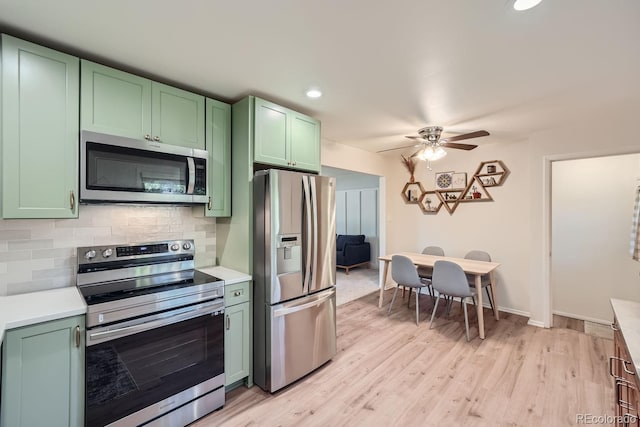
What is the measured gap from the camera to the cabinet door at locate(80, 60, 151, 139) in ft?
5.83

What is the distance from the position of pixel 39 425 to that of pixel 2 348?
1.51 feet

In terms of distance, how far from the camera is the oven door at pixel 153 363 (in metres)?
A: 1.56

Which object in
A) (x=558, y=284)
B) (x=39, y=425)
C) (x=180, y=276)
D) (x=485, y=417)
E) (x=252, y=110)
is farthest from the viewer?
(x=558, y=284)

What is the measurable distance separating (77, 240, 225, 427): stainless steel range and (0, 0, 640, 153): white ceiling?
52.2 inches

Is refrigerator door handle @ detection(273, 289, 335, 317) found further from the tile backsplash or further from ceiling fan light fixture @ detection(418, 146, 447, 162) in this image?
ceiling fan light fixture @ detection(418, 146, 447, 162)

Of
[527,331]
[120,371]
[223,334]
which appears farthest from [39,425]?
[527,331]

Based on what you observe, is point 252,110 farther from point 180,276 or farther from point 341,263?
point 341,263

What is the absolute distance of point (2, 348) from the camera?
132cm

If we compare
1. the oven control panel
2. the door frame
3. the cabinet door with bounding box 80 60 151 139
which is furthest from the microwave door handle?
the door frame

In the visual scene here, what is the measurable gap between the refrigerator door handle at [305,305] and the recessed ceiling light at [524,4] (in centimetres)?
228

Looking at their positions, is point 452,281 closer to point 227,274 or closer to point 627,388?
point 627,388

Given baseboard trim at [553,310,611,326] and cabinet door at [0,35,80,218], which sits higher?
cabinet door at [0,35,80,218]

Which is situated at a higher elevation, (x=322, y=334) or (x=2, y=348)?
(x=2, y=348)

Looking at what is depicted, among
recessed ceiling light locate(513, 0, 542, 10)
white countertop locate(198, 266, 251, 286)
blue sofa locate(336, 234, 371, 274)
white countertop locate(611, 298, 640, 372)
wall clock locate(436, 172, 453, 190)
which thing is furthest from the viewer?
blue sofa locate(336, 234, 371, 274)
